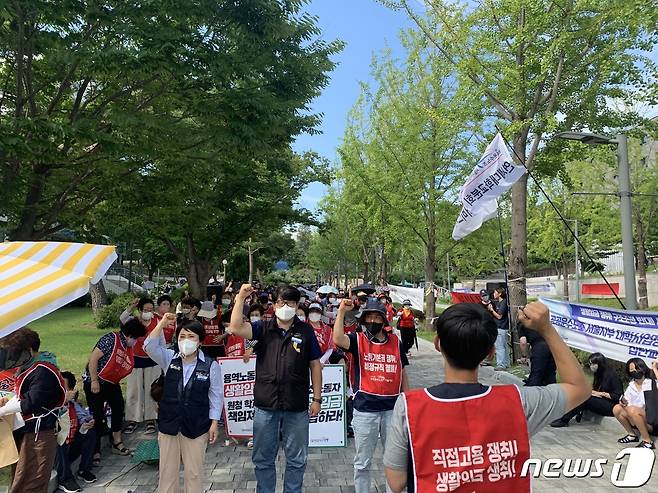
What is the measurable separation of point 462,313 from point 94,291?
2293 cm

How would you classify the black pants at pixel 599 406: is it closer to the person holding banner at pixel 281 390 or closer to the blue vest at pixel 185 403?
the person holding banner at pixel 281 390

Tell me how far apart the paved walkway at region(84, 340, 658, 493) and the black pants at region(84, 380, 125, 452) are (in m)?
0.33

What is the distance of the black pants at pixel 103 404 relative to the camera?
570cm

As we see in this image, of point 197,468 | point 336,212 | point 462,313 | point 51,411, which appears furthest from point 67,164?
point 336,212

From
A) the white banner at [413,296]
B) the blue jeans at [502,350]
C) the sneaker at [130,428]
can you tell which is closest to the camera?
the sneaker at [130,428]

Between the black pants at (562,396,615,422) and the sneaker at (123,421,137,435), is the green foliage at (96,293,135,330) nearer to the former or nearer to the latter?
the sneaker at (123,421,137,435)

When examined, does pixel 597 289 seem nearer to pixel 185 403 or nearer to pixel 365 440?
pixel 365 440

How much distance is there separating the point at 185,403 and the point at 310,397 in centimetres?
231

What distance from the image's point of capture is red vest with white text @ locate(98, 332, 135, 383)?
5.65 meters

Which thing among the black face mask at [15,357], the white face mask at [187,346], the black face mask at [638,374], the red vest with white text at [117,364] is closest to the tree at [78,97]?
the red vest with white text at [117,364]

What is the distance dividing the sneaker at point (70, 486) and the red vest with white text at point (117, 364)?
1176 millimetres

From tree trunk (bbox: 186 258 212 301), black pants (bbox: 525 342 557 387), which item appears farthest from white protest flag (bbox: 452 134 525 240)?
tree trunk (bbox: 186 258 212 301)

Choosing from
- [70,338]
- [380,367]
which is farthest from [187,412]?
[70,338]

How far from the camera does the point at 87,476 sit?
5.01 metres
